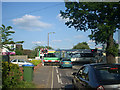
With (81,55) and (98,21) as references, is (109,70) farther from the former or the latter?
(81,55)

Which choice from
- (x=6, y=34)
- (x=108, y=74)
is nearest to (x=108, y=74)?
(x=108, y=74)

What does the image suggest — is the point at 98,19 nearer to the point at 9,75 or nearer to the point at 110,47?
the point at 110,47

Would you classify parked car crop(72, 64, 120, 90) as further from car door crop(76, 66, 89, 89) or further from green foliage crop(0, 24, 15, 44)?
green foliage crop(0, 24, 15, 44)

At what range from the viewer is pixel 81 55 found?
32781mm

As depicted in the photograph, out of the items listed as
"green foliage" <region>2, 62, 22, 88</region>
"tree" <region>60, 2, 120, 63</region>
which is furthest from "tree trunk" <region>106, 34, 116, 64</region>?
"green foliage" <region>2, 62, 22, 88</region>

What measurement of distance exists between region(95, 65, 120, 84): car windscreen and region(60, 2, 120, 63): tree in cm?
1329

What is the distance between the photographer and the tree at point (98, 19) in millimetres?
18078

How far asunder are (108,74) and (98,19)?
1621cm

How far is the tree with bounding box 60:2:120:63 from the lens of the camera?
1808 cm

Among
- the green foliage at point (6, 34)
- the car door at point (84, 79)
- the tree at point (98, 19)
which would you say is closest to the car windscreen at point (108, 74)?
the car door at point (84, 79)

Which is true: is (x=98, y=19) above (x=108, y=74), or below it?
above

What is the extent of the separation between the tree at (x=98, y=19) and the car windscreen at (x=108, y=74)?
13.3 meters

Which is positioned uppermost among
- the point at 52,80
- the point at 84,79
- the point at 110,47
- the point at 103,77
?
the point at 110,47

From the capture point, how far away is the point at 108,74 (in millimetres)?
4652
